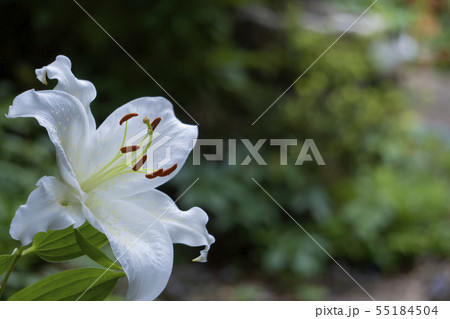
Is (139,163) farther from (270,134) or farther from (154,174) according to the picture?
(270,134)

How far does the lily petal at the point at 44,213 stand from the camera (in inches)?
9.4

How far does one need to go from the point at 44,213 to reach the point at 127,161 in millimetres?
60

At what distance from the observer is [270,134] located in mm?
1796


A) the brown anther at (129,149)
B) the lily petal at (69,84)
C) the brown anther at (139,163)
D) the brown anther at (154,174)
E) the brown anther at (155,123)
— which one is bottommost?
the brown anther at (154,174)

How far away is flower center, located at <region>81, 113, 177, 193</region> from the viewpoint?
28 cm

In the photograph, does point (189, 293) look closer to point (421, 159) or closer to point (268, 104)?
point (268, 104)
